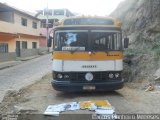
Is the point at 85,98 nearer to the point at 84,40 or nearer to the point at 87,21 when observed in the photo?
the point at 84,40

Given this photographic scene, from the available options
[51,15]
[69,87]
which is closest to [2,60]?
[69,87]

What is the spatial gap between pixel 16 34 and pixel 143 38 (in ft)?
62.1

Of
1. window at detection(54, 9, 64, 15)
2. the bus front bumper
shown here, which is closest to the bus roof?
Result: the bus front bumper

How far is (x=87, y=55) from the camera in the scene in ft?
36.9

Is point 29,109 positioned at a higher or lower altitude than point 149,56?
lower

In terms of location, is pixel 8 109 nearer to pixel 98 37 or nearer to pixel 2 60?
pixel 98 37

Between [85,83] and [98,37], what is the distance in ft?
5.75

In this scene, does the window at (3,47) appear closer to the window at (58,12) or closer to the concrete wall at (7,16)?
the concrete wall at (7,16)

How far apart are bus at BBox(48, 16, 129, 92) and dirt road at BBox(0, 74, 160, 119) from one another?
1.42 ft

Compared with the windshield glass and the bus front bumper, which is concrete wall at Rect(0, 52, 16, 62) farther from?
the bus front bumper

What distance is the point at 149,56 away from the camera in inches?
624

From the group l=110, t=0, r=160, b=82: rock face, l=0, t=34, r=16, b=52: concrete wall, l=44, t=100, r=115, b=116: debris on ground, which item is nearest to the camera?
l=44, t=100, r=115, b=116: debris on ground

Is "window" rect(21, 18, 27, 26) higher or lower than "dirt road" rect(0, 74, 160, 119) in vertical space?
higher

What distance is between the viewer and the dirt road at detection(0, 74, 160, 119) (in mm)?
9391
